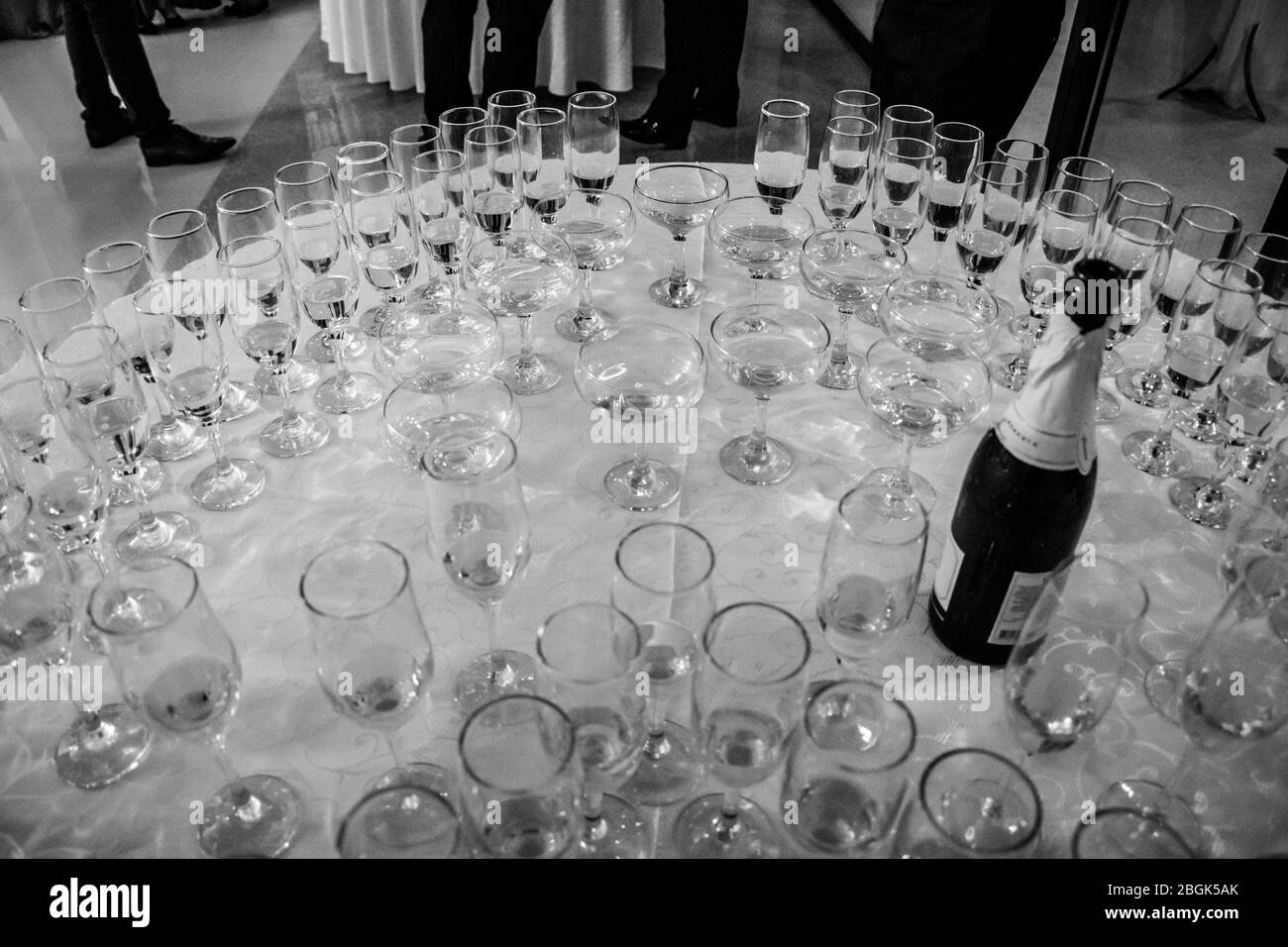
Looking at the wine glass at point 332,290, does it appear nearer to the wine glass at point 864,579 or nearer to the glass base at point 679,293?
the glass base at point 679,293

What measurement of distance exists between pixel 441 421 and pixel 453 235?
0.46m

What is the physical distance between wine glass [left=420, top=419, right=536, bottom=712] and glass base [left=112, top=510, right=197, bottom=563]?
1.25 ft

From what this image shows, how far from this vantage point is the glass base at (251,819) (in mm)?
811

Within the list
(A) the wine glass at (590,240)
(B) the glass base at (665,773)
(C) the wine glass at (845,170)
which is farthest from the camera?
(C) the wine glass at (845,170)

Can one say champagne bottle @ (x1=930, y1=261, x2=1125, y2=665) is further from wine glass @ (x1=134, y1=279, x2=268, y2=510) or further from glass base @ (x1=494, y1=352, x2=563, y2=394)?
wine glass @ (x1=134, y1=279, x2=268, y2=510)

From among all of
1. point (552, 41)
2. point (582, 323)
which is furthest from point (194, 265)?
point (552, 41)

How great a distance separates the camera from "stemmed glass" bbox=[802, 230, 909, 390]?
1345 millimetres

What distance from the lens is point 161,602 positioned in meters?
0.77

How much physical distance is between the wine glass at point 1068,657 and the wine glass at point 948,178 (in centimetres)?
83

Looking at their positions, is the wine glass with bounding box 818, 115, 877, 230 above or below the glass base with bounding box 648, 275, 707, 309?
above

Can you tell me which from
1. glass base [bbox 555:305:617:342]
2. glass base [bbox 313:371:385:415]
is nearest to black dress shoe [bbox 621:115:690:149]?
glass base [bbox 555:305:617:342]

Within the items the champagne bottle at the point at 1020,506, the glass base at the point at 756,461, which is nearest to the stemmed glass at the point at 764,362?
the glass base at the point at 756,461
